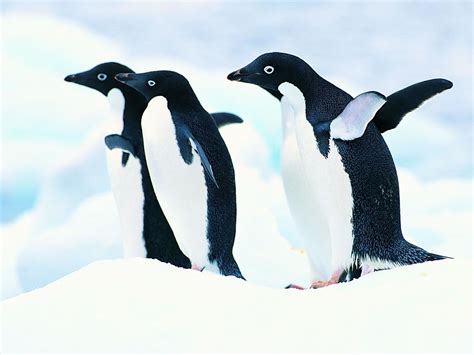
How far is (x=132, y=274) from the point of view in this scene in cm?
183

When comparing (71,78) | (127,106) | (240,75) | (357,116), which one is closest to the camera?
(357,116)

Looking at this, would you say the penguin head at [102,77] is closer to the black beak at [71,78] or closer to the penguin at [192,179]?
A: the black beak at [71,78]

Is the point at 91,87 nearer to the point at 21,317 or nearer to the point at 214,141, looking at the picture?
the point at 214,141

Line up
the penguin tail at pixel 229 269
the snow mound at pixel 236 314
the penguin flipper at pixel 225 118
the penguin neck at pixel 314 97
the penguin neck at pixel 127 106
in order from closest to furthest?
the snow mound at pixel 236 314
the penguin neck at pixel 314 97
the penguin tail at pixel 229 269
the penguin neck at pixel 127 106
the penguin flipper at pixel 225 118

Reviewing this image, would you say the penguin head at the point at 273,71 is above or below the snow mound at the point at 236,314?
above

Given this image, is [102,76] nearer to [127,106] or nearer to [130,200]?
[127,106]

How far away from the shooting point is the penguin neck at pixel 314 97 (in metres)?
2.18

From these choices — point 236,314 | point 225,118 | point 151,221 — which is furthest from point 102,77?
point 236,314

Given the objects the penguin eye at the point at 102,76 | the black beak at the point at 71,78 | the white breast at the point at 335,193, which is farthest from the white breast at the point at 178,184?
the black beak at the point at 71,78

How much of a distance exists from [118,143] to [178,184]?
323 millimetres

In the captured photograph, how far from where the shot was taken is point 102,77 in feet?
9.37

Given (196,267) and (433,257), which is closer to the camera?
(433,257)

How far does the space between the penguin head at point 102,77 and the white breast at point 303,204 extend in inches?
27.9

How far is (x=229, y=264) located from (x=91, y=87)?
0.95m
